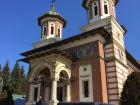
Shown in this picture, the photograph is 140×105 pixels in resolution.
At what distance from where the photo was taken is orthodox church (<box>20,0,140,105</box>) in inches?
859

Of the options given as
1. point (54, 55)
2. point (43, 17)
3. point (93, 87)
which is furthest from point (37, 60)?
point (43, 17)

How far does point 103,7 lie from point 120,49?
5.94m

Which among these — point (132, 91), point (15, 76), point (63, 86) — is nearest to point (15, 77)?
point (15, 76)

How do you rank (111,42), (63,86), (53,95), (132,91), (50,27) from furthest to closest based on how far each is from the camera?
(50,27)
(63,86)
(111,42)
(53,95)
(132,91)

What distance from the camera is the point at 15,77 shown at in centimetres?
8050

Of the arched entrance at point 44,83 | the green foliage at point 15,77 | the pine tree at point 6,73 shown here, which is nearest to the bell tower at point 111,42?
the arched entrance at point 44,83

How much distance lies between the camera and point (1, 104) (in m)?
18.0

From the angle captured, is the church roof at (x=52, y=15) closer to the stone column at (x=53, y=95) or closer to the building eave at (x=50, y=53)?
the building eave at (x=50, y=53)

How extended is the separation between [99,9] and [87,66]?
26.8 feet

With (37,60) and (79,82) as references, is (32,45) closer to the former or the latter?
(37,60)

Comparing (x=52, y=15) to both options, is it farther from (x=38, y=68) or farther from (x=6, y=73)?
(x=6, y=73)

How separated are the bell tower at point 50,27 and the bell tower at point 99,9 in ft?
17.6

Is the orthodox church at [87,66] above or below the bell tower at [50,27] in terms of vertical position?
below

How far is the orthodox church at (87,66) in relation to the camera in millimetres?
21828
